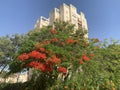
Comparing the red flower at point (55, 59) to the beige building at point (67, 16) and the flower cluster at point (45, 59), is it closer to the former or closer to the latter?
the flower cluster at point (45, 59)

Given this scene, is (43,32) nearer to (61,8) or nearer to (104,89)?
(104,89)

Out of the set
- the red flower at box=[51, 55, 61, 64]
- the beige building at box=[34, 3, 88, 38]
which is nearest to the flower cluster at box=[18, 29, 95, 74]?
the red flower at box=[51, 55, 61, 64]

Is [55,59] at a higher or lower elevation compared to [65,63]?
higher

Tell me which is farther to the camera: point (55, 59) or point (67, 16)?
point (67, 16)

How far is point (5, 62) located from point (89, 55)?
1424 cm

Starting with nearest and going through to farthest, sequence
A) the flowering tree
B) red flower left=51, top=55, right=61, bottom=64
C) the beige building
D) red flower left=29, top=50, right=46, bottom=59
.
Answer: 1. red flower left=51, top=55, right=61, bottom=64
2. red flower left=29, top=50, right=46, bottom=59
3. the flowering tree
4. the beige building

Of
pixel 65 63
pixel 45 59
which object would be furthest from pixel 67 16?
pixel 45 59

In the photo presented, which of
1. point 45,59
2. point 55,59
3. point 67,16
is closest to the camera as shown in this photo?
point 55,59

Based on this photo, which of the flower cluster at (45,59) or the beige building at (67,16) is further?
the beige building at (67,16)

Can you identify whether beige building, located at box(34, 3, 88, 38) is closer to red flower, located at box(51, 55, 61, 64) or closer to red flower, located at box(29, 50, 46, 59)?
red flower, located at box(29, 50, 46, 59)

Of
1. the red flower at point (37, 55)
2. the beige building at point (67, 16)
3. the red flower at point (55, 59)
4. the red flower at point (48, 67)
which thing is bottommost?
the red flower at point (48, 67)

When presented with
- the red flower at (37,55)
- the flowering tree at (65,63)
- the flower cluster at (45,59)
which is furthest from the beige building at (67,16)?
the red flower at (37,55)

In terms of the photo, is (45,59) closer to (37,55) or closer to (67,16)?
(37,55)

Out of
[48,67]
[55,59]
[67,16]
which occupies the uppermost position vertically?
[67,16]
